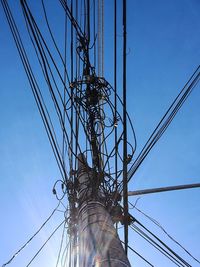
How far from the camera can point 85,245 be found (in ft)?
11.9

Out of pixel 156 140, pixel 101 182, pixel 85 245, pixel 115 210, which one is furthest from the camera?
pixel 156 140

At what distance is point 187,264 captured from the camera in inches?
209

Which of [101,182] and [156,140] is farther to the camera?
[156,140]

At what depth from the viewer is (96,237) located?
11.7ft

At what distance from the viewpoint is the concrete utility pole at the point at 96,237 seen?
10.3 feet

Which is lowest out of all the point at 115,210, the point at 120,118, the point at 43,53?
the point at 115,210

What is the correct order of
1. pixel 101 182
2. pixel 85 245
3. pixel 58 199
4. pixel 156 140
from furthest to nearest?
pixel 58 199
pixel 156 140
pixel 101 182
pixel 85 245

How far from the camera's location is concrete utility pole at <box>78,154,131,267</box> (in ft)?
10.3

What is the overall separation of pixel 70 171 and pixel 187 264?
220 cm

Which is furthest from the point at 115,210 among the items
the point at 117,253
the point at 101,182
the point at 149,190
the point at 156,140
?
the point at 117,253

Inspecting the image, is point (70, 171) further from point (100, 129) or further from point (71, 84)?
point (71, 84)

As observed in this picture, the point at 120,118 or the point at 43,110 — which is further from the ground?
the point at 120,118

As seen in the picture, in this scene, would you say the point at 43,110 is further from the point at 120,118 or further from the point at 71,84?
the point at 120,118

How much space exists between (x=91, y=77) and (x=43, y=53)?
44.6 inches
